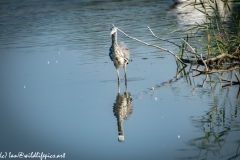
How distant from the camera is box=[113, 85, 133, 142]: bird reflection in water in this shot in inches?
385

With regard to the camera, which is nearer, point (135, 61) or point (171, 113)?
point (171, 113)

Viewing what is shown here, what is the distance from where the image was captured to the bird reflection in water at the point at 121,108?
9.77 metres

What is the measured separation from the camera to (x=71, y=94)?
12.4 metres

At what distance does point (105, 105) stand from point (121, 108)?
362 mm

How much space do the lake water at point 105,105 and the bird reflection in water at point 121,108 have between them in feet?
0.06

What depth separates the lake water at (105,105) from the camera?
8.91 m

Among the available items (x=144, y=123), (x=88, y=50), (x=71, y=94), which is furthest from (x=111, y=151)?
(x=88, y=50)

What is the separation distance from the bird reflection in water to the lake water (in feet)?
0.06

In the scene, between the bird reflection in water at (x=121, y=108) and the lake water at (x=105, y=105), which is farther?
the bird reflection in water at (x=121, y=108)

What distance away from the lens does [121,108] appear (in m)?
11.1

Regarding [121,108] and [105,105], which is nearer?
[121,108]

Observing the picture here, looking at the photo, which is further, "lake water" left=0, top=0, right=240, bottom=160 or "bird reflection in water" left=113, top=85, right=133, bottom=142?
"bird reflection in water" left=113, top=85, right=133, bottom=142

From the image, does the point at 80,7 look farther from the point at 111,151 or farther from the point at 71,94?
the point at 111,151

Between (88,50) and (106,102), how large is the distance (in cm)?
624
